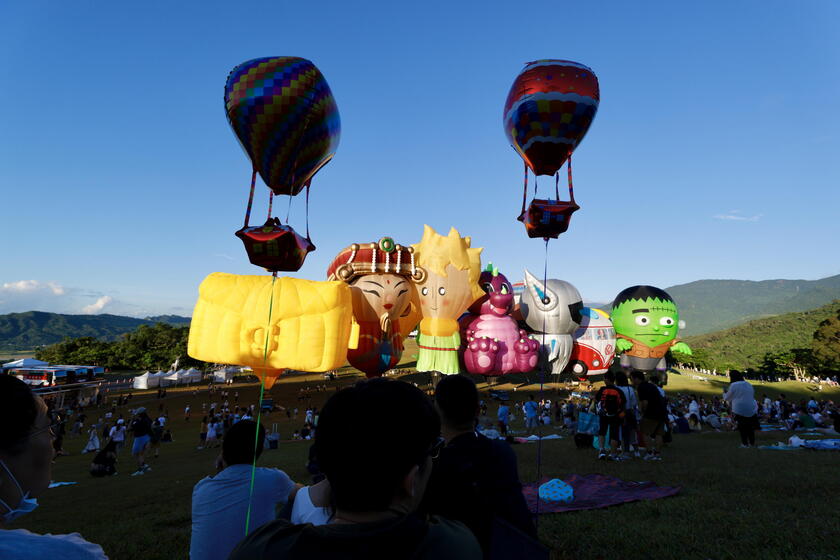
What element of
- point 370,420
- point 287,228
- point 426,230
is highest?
A: point 426,230

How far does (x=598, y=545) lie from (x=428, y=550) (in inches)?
133

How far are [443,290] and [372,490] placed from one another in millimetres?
17239

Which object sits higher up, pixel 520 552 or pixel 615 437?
pixel 520 552

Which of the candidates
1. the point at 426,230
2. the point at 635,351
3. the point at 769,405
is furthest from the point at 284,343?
the point at 635,351

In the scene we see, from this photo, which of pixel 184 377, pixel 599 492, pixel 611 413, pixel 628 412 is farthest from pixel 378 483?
pixel 184 377

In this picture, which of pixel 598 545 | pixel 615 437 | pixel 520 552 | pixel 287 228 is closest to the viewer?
pixel 520 552

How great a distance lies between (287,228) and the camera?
6.31 m

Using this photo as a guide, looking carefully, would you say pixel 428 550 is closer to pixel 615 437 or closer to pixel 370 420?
pixel 370 420

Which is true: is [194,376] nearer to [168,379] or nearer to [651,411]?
[168,379]

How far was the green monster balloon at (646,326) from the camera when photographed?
81.3 feet

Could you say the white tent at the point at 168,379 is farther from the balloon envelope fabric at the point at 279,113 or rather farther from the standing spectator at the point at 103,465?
the balloon envelope fabric at the point at 279,113

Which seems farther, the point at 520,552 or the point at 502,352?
the point at 502,352

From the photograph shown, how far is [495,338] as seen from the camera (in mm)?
22016

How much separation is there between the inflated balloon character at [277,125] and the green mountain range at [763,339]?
61.0m
